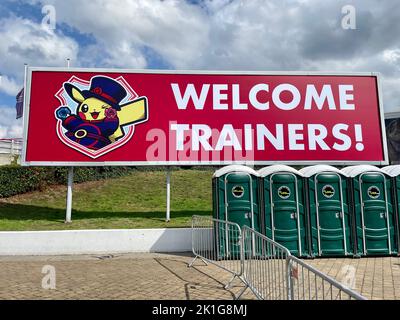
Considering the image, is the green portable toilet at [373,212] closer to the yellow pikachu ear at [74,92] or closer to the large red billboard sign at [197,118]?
the large red billboard sign at [197,118]

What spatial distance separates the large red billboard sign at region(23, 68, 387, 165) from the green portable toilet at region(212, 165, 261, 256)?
2842mm

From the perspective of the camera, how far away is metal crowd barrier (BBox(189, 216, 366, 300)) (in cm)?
502

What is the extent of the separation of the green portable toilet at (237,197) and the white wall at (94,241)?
5.08ft

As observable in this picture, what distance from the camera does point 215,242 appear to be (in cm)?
922

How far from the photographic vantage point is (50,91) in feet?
39.9

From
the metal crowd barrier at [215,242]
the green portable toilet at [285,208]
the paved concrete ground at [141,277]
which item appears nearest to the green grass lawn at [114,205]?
the metal crowd barrier at [215,242]

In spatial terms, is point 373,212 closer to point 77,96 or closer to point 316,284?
point 316,284

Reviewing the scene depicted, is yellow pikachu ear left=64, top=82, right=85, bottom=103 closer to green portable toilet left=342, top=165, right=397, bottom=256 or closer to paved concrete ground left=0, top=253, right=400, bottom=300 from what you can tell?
paved concrete ground left=0, top=253, right=400, bottom=300

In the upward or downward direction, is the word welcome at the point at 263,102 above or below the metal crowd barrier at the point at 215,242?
above

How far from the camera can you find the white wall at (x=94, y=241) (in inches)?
389

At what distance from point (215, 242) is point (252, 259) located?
10.3 ft
